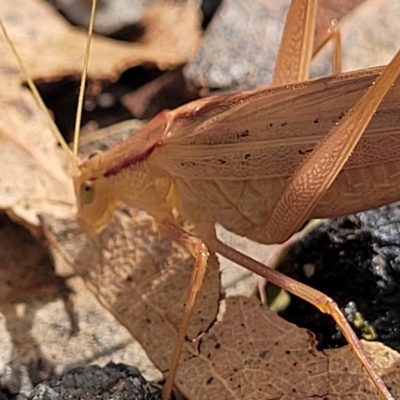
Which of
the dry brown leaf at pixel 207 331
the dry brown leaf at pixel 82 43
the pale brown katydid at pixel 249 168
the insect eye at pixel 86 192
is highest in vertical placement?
the dry brown leaf at pixel 82 43

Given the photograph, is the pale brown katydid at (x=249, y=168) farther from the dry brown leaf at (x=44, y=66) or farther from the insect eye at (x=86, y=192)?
the dry brown leaf at (x=44, y=66)

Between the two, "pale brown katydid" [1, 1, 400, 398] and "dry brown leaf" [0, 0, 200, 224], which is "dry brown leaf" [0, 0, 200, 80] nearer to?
"dry brown leaf" [0, 0, 200, 224]

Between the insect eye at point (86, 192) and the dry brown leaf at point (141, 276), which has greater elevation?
the insect eye at point (86, 192)

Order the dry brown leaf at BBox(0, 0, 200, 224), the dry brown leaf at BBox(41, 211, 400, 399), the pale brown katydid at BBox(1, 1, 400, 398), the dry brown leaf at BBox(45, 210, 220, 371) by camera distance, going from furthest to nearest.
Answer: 1. the dry brown leaf at BBox(0, 0, 200, 224)
2. the dry brown leaf at BBox(45, 210, 220, 371)
3. the pale brown katydid at BBox(1, 1, 400, 398)
4. the dry brown leaf at BBox(41, 211, 400, 399)

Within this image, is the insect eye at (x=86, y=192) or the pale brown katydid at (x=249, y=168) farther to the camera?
the insect eye at (x=86, y=192)

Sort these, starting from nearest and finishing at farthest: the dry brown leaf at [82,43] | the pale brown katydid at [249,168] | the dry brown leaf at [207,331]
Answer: the dry brown leaf at [207,331] < the pale brown katydid at [249,168] < the dry brown leaf at [82,43]

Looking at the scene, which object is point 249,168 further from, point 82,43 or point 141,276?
point 82,43

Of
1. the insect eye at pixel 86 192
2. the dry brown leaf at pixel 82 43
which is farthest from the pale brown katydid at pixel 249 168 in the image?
the dry brown leaf at pixel 82 43

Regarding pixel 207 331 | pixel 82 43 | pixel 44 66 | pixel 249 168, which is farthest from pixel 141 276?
pixel 82 43

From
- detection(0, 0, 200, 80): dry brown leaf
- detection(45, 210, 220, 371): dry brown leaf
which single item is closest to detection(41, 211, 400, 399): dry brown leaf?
detection(45, 210, 220, 371): dry brown leaf

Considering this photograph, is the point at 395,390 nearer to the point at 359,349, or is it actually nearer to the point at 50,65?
the point at 359,349
